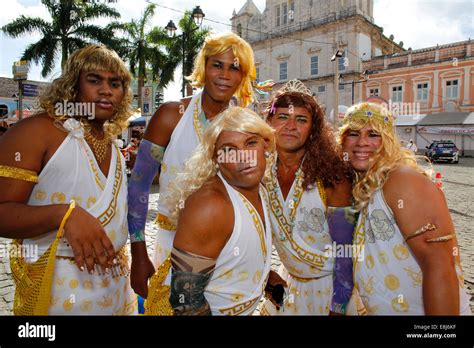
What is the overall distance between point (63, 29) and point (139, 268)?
79.3 ft

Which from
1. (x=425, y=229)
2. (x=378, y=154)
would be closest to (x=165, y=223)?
(x=378, y=154)

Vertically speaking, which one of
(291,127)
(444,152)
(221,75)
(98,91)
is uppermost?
(444,152)

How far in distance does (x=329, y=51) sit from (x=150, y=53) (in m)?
21.0

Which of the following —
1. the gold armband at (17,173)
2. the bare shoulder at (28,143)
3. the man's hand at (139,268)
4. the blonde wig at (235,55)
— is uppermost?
the blonde wig at (235,55)

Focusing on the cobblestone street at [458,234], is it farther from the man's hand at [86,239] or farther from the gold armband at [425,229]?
the man's hand at [86,239]

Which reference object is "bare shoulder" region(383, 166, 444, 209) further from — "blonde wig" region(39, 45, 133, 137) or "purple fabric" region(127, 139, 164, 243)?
"blonde wig" region(39, 45, 133, 137)

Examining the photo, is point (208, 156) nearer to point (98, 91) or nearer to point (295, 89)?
point (98, 91)

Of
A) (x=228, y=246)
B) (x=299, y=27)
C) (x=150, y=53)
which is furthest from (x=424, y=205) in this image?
(x=299, y=27)

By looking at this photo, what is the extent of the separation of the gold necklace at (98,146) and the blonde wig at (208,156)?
589 millimetres

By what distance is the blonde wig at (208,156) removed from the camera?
1823 mm

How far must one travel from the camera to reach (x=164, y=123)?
2.57 metres

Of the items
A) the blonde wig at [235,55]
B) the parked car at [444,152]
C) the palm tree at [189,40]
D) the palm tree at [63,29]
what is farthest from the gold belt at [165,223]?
the parked car at [444,152]

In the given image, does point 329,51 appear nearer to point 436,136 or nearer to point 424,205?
point 436,136

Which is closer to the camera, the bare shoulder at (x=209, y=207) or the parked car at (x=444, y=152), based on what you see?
the bare shoulder at (x=209, y=207)
